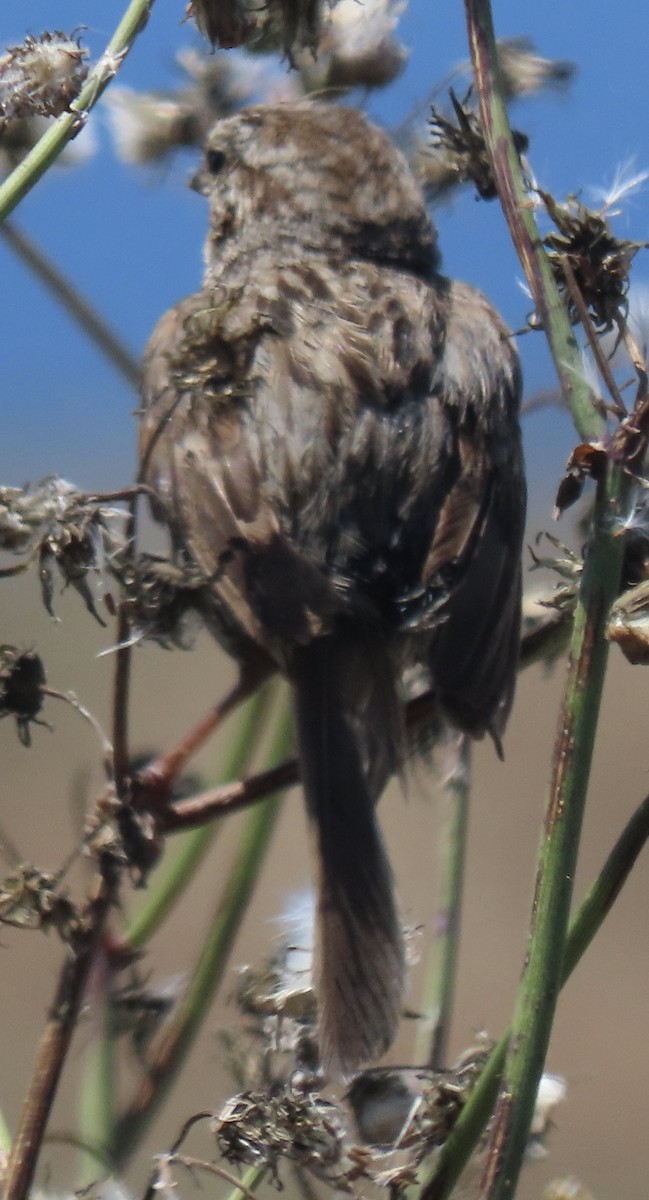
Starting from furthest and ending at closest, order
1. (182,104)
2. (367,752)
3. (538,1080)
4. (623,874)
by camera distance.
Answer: (182,104) < (367,752) < (623,874) < (538,1080)

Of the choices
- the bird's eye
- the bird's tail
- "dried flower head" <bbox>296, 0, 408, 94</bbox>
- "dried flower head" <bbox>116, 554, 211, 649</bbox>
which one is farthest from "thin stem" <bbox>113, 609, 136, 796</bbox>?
the bird's eye

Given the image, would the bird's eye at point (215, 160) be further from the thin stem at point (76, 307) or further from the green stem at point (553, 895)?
the green stem at point (553, 895)

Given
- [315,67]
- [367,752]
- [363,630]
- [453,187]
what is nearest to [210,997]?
[367,752]

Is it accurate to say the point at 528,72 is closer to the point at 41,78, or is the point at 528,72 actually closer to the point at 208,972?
the point at 41,78

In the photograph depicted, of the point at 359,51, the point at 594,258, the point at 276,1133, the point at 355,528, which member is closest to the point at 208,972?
the point at 276,1133

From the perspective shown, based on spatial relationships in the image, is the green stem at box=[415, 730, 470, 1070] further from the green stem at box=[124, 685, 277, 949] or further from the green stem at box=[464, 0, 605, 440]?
the green stem at box=[464, 0, 605, 440]

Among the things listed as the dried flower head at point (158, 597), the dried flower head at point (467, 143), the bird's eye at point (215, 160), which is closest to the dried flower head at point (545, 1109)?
the dried flower head at point (158, 597)

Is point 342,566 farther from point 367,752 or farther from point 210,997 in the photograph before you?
point 210,997
